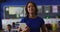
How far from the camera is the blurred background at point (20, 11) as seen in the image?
14.6 ft

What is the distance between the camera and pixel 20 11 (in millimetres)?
4551

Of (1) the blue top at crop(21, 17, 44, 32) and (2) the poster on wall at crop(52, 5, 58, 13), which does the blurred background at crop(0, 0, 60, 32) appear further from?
(1) the blue top at crop(21, 17, 44, 32)

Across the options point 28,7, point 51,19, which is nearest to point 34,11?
point 28,7

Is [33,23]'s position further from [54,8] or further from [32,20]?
[54,8]

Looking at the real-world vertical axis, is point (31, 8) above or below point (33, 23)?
above

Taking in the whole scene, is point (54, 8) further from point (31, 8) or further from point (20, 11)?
point (31, 8)

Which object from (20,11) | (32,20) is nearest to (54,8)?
(20,11)

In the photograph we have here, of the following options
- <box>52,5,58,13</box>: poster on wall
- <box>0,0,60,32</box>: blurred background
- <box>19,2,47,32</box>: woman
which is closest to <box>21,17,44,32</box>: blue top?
<box>19,2,47,32</box>: woman

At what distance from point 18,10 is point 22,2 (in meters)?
0.29

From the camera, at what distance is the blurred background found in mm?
4461

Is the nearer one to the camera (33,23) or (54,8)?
(33,23)

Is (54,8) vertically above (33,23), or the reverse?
(54,8)

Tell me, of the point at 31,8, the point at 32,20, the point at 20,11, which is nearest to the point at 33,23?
the point at 32,20

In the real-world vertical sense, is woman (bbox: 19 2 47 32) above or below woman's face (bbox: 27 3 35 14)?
below
